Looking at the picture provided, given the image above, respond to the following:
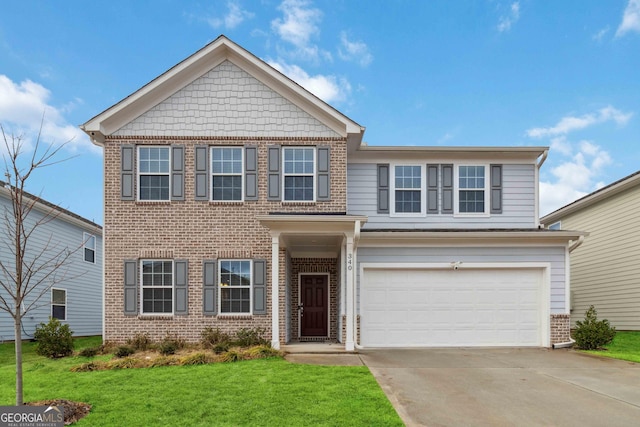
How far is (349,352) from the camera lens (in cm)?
1142

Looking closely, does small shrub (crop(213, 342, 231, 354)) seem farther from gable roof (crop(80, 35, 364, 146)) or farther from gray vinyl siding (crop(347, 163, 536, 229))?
gable roof (crop(80, 35, 364, 146))

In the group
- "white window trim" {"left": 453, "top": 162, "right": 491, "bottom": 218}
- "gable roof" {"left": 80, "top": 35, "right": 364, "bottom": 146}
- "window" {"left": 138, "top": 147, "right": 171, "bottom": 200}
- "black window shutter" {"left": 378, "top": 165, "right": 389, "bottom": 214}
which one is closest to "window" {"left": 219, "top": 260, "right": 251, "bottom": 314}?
"window" {"left": 138, "top": 147, "right": 171, "bottom": 200}

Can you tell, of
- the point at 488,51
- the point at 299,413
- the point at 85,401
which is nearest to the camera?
the point at 299,413

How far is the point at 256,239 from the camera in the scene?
506 inches

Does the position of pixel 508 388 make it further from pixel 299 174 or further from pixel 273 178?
pixel 273 178

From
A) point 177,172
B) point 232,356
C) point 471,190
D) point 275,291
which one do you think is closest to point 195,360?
point 232,356

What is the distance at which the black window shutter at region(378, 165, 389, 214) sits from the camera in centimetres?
1441

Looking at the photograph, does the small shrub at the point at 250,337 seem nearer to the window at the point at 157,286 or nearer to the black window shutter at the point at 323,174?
the window at the point at 157,286

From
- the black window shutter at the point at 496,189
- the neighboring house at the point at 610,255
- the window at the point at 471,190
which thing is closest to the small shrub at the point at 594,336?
the black window shutter at the point at 496,189

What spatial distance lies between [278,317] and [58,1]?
41.5 ft

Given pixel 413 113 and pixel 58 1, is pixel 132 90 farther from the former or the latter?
pixel 413 113

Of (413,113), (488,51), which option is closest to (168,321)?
(413,113)

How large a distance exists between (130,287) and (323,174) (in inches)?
245

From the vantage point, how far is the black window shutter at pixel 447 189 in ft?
47.4
